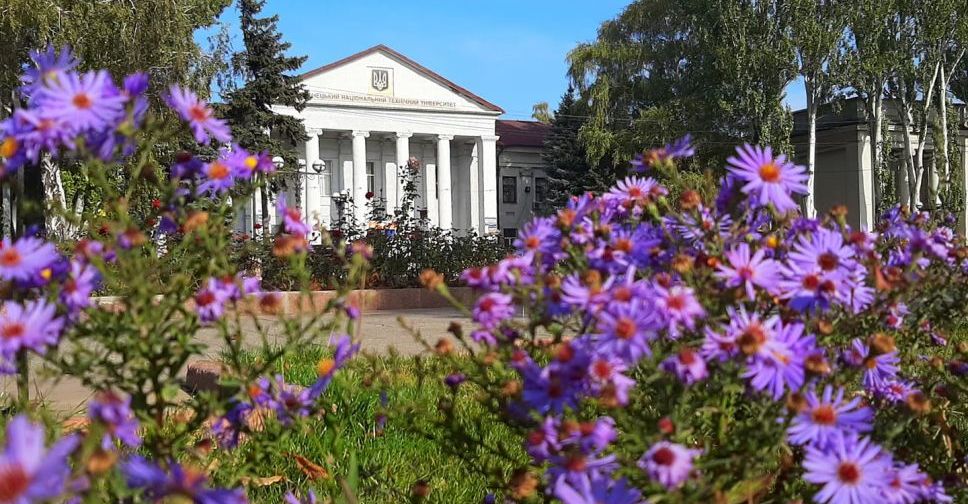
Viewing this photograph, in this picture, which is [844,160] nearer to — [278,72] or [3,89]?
[278,72]

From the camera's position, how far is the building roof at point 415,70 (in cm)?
3238

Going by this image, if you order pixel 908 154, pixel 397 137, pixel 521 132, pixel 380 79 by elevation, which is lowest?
pixel 908 154

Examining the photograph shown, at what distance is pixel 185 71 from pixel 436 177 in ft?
74.8

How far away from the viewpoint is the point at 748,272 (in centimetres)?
89

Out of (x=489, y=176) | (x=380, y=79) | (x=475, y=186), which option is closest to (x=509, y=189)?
(x=475, y=186)

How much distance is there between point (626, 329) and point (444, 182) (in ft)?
112

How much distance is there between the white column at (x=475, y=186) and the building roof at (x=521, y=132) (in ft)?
5.22

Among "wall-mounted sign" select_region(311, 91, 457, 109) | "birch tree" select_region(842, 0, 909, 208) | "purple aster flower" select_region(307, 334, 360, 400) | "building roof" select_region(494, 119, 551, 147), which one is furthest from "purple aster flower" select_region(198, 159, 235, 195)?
"building roof" select_region(494, 119, 551, 147)

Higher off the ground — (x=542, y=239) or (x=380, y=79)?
(x=380, y=79)

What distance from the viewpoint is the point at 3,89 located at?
43.3 feet

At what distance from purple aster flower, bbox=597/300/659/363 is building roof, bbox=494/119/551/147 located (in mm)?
36039

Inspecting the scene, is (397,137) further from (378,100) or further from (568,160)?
(568,160)

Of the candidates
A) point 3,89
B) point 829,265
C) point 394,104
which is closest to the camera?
point 829,265

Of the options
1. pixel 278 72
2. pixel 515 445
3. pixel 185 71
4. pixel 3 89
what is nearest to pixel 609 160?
pixel 278 72
